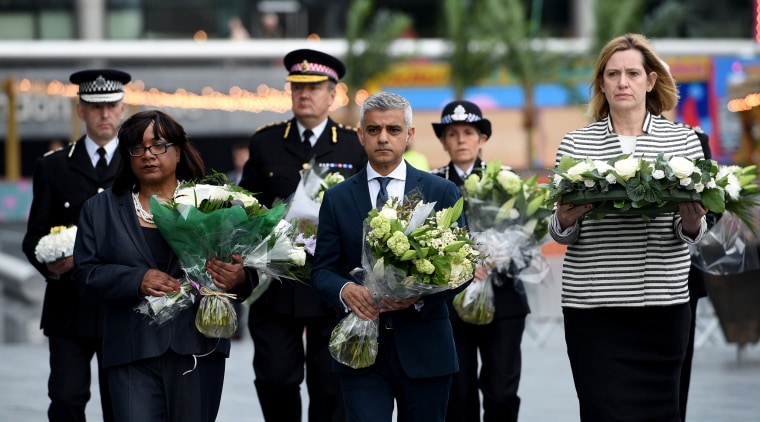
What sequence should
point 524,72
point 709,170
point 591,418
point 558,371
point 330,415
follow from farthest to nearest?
point 524,72
point 558,371
point 330,415
point 591,418
point 709,170

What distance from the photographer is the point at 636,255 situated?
5.81m

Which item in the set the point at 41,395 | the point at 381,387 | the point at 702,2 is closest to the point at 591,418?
the point at 381,387

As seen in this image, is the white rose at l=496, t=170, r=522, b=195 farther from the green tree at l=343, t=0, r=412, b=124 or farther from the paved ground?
the green tree at l=343, t=0, r=412, b=124

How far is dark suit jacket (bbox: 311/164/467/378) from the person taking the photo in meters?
5.63

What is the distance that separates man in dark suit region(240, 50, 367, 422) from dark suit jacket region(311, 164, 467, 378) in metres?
1.70

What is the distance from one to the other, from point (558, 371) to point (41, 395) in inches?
188

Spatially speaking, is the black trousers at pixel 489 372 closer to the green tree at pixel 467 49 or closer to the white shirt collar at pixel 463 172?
the white shirt collar at pixel 463 172

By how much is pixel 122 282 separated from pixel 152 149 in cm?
64

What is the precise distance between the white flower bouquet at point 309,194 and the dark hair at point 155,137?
3.63ft

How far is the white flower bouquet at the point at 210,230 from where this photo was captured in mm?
5633

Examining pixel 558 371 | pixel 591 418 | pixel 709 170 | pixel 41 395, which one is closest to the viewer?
pixel 709 170

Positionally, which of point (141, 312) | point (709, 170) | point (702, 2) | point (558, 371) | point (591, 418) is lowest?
point (558, 371)

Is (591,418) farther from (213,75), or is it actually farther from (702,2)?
(702,2)

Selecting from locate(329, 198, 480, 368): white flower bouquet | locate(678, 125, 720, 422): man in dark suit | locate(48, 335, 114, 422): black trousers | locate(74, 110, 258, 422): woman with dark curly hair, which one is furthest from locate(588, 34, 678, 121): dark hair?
locate(48, 335, 114, 422): black trousers
